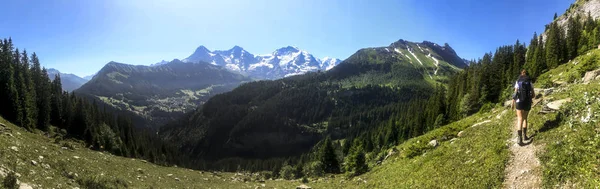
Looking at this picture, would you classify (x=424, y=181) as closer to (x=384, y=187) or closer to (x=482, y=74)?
(x=384, y=187)

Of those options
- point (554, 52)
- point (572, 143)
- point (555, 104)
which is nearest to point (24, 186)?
point (572, 143)

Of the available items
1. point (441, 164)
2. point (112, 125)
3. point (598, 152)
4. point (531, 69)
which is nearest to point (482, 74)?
point (531, 69)

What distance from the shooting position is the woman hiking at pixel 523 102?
1662cm

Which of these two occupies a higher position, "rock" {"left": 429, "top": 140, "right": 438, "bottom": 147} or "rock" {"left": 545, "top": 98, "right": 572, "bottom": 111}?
"rock" {"left": 545, "top": 98, "right": 572, "bottom": 111}

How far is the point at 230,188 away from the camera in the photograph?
38812 millimetres

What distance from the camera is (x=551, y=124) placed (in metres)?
17.1

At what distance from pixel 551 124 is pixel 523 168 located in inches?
207

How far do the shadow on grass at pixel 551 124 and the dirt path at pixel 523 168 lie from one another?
4.61ft

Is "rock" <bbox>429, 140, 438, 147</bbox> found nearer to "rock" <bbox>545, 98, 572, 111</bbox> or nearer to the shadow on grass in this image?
"rock" <bbox>545, 98, 572, 111</bbox>

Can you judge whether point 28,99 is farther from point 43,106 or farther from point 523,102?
point 523,102

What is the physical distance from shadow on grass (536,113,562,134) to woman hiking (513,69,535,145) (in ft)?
3.38

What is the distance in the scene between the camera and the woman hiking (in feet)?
54.5

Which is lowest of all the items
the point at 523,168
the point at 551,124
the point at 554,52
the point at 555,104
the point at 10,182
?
the point at 10,182

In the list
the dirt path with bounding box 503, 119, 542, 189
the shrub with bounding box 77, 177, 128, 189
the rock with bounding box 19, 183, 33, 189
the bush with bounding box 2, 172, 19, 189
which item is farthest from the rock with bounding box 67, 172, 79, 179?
the dirt path with bounding box 503, 119, 542, 189
